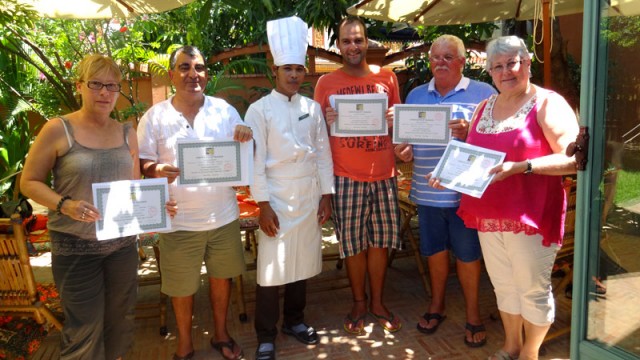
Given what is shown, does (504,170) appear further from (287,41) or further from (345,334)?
(345,334)

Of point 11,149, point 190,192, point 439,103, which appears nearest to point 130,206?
point 190,192

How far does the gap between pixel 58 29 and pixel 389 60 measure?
4.96 metres

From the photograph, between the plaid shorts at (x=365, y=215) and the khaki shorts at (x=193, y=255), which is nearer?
the khaki shorts at (x=193, y=255)

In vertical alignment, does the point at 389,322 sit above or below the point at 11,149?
below

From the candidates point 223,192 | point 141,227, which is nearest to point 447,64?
point 223,192

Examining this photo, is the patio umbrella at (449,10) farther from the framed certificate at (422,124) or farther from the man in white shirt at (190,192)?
the man in white shirt at (190,192)

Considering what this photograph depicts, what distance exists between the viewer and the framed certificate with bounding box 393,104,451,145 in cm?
314

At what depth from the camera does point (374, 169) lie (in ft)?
11.3

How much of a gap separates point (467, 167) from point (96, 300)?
2144 millimetres

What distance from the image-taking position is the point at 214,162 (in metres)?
2.82

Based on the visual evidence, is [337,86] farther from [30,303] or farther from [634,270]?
[30,303]

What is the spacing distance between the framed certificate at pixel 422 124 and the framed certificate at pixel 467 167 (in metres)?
0.39

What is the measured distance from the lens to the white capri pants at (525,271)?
8.84 feet

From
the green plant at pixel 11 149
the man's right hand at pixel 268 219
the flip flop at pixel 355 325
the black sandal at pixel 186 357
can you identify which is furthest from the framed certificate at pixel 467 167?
the green plant at pixel 11 149
